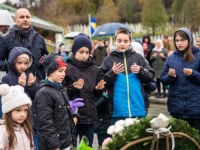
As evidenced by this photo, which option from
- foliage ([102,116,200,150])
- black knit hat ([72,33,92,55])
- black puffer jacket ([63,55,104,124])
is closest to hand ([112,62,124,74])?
black puffer jacket ([63,55,104,124])

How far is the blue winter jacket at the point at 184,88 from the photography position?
4.05 m

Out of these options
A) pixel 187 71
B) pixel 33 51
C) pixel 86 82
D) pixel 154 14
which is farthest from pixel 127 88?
pixel 154 14

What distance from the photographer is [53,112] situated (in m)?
3.21

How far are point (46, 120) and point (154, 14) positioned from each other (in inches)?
1192

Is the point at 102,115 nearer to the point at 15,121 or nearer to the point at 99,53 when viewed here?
the point at 15,121

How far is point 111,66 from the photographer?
4016 mm

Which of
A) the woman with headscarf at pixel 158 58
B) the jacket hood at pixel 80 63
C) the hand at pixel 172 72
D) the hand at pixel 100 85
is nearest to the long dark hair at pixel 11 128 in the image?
the hand at pixel 100 85

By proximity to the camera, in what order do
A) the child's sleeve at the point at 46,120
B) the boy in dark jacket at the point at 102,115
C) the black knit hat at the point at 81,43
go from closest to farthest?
the child's sleeve at the point at 46,120, the black knit hat at the point at 81,43, the boy in dark jacket at the point at 102,115

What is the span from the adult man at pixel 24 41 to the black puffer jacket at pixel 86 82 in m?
0.55

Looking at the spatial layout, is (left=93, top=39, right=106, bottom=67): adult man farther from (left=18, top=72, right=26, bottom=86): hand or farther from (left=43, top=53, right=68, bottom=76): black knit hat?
(left=43, top=53, right=68, bottom=76): black knit hat

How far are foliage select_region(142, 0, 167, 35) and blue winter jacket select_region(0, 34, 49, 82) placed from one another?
28.5 meters

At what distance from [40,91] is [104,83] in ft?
2.97

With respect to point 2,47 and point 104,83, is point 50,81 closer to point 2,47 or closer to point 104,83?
point 104,83

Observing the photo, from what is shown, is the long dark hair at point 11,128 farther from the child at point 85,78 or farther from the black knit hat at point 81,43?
the black knit hat at point 81,43
